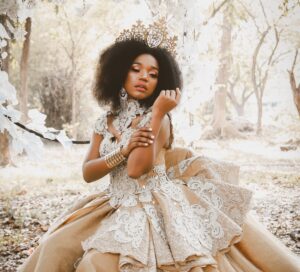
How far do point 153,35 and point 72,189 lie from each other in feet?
10.5

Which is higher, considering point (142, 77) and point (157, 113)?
point (142, 77)

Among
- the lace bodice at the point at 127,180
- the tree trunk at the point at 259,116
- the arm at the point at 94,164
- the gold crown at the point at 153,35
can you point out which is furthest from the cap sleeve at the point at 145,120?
the tree trunk at the point at 259,116

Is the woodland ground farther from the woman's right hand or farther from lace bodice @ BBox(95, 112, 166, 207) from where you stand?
the woman's right hand

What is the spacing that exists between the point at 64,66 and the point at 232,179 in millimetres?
6755

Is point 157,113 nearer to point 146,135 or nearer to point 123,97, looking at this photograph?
point 146,135

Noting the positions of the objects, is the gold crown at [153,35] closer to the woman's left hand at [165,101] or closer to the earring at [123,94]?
the earring at [123,94]

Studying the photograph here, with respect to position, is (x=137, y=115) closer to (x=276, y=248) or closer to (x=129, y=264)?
(x=129, y=264)

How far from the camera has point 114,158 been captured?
146 centimetres

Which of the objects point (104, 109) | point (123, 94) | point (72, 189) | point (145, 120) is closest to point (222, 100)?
point (72, 189)

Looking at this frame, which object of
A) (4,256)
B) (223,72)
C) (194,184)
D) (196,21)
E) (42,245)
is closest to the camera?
(42,245)

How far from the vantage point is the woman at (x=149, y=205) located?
4.15ft

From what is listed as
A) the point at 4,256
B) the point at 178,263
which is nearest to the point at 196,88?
the point at 178,263

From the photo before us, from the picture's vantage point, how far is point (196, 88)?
2236 mm

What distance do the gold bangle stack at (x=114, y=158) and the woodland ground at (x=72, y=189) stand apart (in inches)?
11.8
